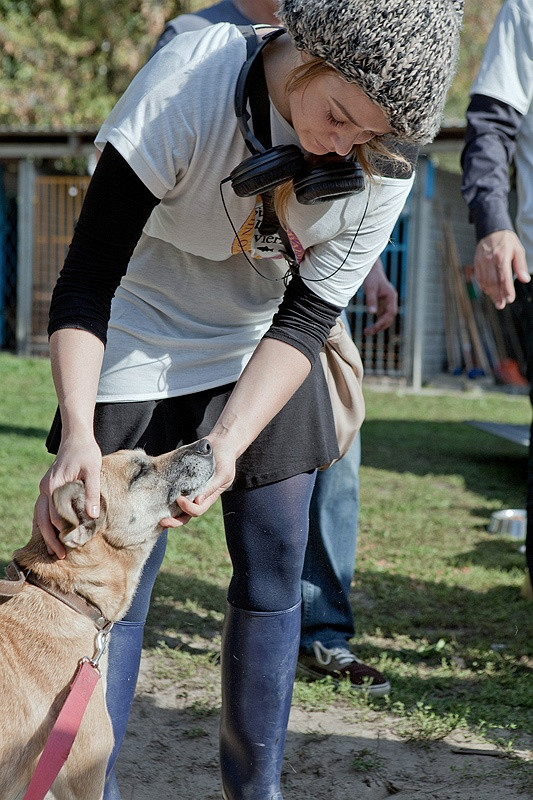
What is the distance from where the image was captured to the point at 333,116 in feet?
6.64

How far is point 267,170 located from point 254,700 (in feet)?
4.39

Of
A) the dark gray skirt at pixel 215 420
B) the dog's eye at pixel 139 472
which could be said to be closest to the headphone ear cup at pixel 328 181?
the dark gray skirt at pixel 215 420

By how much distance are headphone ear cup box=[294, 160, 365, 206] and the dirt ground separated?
1812 millimetres

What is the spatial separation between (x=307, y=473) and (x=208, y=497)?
0.35 meters

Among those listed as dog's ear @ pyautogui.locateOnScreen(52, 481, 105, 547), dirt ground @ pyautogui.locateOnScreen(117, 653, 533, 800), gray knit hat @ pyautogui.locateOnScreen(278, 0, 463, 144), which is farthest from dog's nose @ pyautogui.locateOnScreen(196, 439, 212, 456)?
dirt ground @ pyautogui.locateOnScreen(117, 653, 533, 800)

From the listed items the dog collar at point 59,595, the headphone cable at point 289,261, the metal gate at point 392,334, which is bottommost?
the metal gate at point 392,334

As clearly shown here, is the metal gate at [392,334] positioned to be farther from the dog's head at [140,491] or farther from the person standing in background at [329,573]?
the dog's head at [140,491]

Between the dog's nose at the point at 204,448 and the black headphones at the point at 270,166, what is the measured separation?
0.59 meters

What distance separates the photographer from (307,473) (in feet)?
8.11

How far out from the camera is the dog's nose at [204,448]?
222 cm

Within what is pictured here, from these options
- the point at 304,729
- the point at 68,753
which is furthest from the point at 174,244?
the point at 304,729

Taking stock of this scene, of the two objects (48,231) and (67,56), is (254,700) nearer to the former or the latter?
(48,231)

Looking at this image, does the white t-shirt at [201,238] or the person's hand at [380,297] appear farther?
the person's hand at [380,297]

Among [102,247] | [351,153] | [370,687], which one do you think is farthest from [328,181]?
[370,687]
